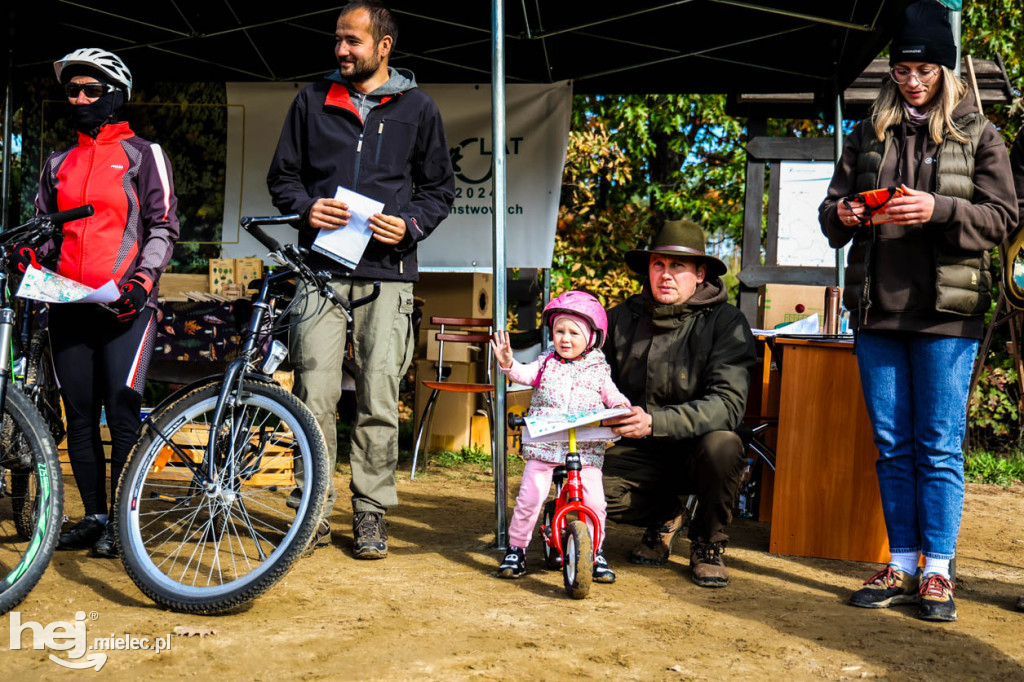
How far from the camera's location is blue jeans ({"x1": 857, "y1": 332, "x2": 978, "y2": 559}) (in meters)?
3.29

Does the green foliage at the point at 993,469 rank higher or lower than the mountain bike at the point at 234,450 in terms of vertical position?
lower

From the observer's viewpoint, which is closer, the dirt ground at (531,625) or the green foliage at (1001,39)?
the dirt ground at (531,625)

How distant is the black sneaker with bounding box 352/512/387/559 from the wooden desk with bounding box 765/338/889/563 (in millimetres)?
1600

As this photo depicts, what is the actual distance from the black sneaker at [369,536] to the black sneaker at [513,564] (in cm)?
50

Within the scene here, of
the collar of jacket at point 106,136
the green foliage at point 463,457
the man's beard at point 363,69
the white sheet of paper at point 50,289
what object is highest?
the man's beard at point 363,69

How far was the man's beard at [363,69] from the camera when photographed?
12.3 feet

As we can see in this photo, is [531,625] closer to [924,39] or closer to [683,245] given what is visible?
[683,245]

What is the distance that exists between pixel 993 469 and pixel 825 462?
3635 millimetres

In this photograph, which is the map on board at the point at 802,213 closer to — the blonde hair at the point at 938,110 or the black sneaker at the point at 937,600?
the blonde hair at the point at 938,110

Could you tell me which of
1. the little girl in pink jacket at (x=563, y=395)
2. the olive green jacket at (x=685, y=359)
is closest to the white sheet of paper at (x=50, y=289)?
the little girl in pink jacket at (x=563, y=395)

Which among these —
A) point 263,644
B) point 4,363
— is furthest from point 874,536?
point 4,363

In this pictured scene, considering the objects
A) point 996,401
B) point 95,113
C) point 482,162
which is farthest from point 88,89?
point 996,401

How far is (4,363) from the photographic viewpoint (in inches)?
112

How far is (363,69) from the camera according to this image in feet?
12.3
